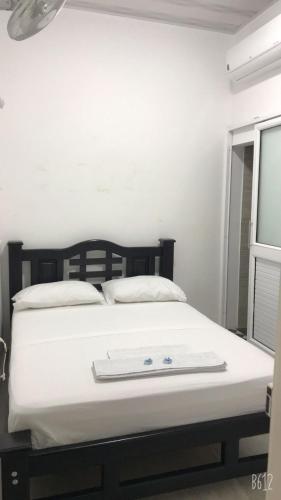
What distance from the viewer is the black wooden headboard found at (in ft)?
10.4

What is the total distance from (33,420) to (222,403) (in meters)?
0.81

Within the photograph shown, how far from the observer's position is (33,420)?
61.2 inches

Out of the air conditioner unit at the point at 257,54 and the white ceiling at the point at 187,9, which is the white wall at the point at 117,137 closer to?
the white ceiling at the point at 187,9

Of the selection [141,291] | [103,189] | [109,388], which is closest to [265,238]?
[141,291]

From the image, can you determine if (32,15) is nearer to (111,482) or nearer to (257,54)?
(111,482)

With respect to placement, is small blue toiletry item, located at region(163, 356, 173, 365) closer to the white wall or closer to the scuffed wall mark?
the white wall

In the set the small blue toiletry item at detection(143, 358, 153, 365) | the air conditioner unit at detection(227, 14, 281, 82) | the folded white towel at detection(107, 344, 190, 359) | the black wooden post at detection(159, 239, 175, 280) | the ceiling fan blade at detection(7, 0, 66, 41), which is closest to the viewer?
the ceiling fan blade at detection(7, 0, 66, 41)

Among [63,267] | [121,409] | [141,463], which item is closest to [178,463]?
[141,463]

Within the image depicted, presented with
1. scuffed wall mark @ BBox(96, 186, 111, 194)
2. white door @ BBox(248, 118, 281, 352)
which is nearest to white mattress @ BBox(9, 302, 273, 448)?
white door @ BBox(248, 118, 281, 352)

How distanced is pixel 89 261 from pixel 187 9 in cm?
218

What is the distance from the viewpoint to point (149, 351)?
2.04 m

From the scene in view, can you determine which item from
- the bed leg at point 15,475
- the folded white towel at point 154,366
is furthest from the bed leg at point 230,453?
the bed leg at point 15,475

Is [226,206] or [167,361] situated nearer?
[167,361]

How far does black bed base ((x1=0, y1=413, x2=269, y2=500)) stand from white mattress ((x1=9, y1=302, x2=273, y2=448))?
0.04m
